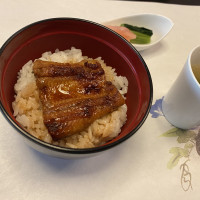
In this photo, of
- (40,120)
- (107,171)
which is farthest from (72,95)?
(107,171)

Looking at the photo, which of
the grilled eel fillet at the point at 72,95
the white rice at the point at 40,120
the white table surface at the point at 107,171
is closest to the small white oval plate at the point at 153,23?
the white table surface at the point at 107,171

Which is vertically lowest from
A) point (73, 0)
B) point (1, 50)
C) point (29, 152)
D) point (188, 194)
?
point (188, 194)

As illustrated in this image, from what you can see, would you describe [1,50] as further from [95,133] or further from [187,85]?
[187,85]

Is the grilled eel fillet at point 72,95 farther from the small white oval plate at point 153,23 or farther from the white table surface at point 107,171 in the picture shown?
the small white oval plate at point 153,23

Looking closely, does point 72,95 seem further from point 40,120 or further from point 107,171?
point 107,171

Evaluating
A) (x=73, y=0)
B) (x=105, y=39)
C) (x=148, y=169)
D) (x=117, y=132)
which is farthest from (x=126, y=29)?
(x=148, y=169)

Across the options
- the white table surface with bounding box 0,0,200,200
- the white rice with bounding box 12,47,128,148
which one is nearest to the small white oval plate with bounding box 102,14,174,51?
the white table surface with bounding box 0,0,200,200
